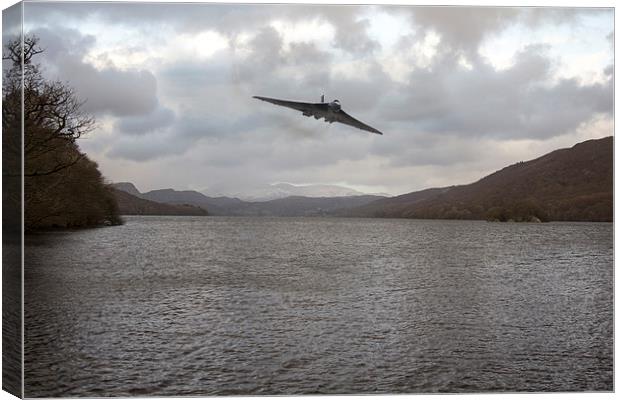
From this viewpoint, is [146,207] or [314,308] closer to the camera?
[146,207]

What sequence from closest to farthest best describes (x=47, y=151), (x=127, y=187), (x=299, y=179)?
(x=47, y=151), (x=127, y=187), (x=299, y=179)

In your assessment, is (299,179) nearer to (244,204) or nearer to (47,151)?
(244,204)

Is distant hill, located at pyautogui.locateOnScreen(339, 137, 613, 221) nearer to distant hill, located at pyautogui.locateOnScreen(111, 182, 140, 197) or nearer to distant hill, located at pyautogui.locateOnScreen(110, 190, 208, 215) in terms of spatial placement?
distant hill, located at pyautogui.locateOnScreen(110, 190, 208, 215)

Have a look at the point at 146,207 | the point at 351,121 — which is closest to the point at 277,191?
the point at 351,121

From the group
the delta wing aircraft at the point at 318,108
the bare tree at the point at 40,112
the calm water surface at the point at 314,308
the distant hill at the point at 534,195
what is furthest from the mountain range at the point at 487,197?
the delta wing aircraft at the point at 318,108

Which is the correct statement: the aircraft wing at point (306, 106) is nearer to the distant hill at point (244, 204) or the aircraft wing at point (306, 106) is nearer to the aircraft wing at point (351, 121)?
the aircraft wing at point (351, 121)

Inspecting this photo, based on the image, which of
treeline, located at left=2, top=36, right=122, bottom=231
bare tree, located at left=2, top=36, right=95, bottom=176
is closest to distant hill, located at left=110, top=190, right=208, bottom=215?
treeline, located at left=2, top=36, right=122, bottom=231

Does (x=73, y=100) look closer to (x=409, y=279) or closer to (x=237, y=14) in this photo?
(x=237, y=14)
